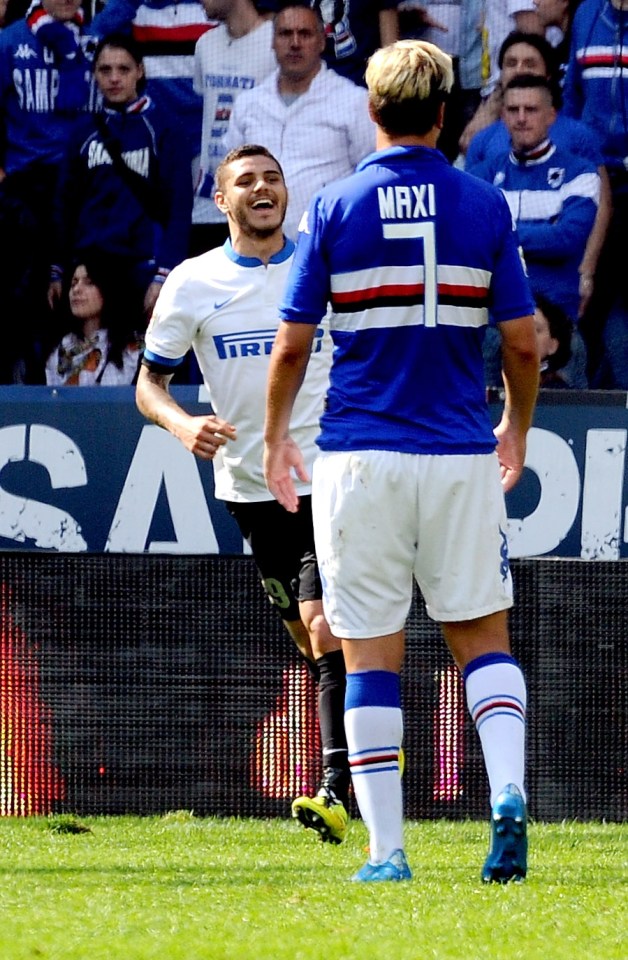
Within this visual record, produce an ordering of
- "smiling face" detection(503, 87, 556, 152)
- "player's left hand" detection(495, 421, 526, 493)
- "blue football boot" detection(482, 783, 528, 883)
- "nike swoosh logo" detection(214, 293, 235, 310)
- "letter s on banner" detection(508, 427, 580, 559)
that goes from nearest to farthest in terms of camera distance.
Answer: "blue football boot" detection(482, 783, 528, 883)
"player's left hand" detection(495, 421, 526, 493)
"nike swoosh logo" detection(214, 293, 235, 310)
"letter s on banner" detection(508, 427, 580, 559)
"smiling face" detection(503, 87, 556, 152)

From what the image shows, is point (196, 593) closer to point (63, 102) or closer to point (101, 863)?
point (101, 863)

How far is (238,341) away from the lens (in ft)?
18.1

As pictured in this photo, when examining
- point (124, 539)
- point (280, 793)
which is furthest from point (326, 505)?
point (124, 539)

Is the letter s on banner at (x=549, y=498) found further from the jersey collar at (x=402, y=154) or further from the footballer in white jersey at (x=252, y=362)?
the jersey collar at (x=402, y=154)

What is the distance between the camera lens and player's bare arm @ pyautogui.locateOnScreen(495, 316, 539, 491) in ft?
12.7

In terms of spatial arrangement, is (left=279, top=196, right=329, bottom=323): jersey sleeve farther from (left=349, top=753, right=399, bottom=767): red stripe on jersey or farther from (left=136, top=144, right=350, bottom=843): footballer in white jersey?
(left=136, top=144, right=350, bottom=843): footballer in white jersey

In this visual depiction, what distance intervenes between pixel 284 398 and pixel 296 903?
113 centimetres

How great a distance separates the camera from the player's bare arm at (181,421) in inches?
186

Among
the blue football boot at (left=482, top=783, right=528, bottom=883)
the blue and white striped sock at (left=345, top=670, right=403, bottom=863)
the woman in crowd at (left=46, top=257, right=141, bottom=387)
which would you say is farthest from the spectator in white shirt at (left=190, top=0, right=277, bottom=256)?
the blue football boot at (left=482, top=783, right=528, bottom=883)

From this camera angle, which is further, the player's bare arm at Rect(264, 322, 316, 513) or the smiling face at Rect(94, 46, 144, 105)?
the smiling face at Rect(94, 46, 144, 105)

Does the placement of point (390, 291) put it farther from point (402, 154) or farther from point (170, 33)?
point (170, 33)

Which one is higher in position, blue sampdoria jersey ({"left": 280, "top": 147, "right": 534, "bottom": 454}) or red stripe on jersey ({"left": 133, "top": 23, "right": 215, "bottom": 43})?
red stripe on jersey ({"left": 133, "top": 23, "right": 215, "bottom": 43})

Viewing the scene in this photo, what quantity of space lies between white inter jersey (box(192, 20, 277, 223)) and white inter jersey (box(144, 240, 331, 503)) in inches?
128

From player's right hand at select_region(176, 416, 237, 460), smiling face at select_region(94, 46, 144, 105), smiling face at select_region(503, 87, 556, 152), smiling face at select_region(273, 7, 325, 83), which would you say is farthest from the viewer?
smiling face at select_region(94, 46, 144, 105)
